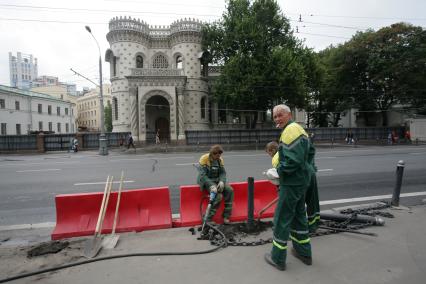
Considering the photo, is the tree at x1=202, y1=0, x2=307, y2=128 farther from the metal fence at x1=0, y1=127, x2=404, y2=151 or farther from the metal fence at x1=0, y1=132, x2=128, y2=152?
the metal fence at x1=0, y1=132, x2=128, y2=152

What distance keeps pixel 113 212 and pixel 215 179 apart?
196 cm

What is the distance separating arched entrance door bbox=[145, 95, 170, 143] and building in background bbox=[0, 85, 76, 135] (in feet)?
64.8

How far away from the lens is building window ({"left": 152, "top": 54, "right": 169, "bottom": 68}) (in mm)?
33094

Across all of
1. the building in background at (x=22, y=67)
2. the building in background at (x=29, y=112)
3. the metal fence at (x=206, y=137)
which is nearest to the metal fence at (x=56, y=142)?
the metal fence at (x=206, y=137)

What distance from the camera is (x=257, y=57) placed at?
2670 cm

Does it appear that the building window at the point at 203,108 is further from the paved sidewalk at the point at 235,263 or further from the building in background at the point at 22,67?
the building in background at the point at 22,67

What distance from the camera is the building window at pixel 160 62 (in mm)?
33094

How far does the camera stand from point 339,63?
3481 centimetres

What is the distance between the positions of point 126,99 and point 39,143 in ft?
32.1

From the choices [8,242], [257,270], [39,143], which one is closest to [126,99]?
[39,143]

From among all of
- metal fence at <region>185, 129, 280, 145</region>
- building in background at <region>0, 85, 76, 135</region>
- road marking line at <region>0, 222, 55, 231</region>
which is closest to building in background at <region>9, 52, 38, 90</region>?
building in background at <region>0, 85, 76, 135</region>

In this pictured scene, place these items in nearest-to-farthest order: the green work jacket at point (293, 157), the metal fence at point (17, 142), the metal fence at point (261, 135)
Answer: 1. the green work jacket at point (293, 157)
2. the metal fence at point (17, 142)
3. the metal fence at point (261, 135)

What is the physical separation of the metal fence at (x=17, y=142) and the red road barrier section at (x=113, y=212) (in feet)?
86.6

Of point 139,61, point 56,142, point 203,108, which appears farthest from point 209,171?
point 139,61
